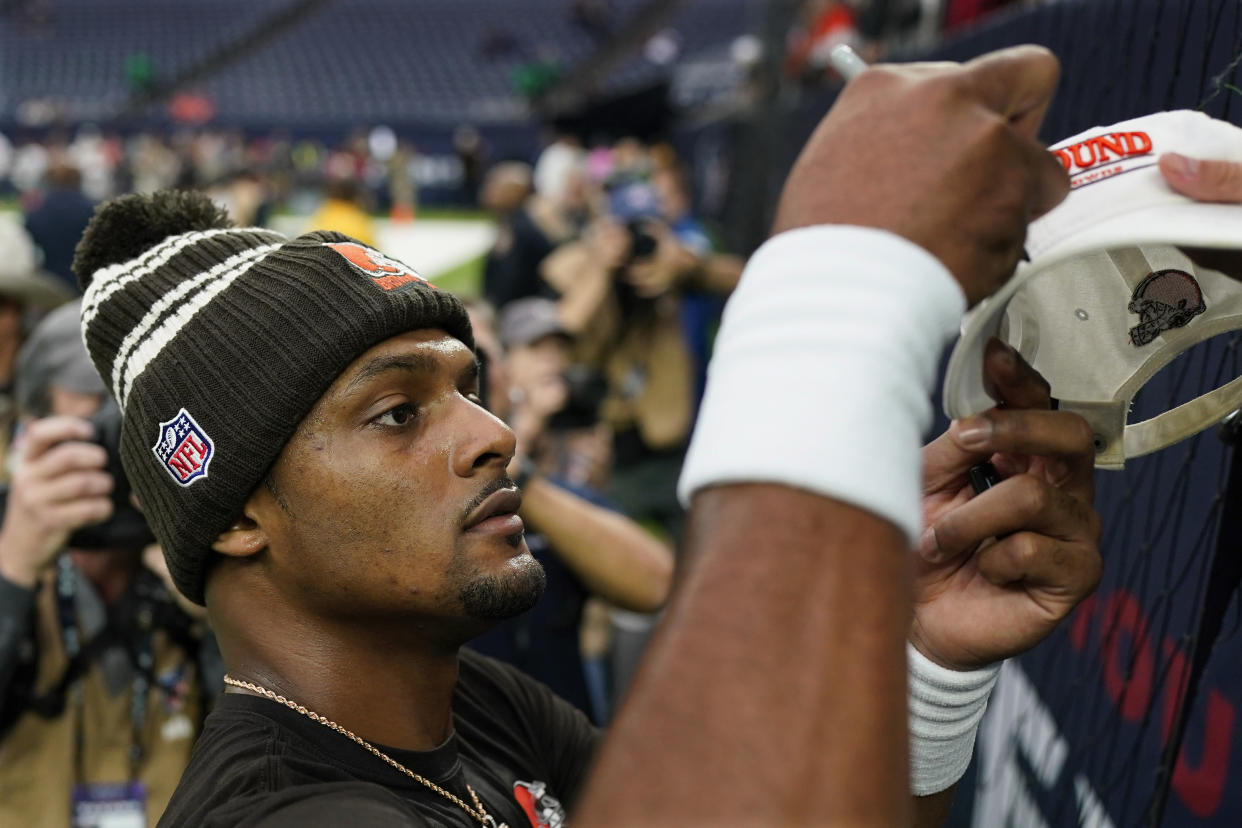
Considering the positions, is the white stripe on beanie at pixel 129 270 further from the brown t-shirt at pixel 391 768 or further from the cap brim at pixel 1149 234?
the cap brim at pixel 1149 234

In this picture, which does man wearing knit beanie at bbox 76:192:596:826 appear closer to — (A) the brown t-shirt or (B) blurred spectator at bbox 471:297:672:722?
(A) the brown t-shirt

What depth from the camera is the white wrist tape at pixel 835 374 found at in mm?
700

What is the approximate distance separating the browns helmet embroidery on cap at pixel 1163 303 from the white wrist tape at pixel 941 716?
0.40 meters

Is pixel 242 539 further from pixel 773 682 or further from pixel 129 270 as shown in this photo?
pixel 773 682

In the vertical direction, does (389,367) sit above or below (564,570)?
above

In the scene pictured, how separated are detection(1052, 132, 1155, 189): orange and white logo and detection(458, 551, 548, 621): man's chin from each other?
771mm

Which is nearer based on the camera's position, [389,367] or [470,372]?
[389,367]

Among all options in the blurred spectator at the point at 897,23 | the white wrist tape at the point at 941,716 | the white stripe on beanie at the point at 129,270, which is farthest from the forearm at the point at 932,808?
the blurred spectator at the point at 897,23

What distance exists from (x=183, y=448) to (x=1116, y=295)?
3.57 feet

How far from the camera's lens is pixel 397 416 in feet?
4.76

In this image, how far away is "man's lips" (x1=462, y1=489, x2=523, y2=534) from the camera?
4.67 ft

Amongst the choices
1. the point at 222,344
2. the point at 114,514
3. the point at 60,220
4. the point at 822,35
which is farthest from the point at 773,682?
the point at 60,220

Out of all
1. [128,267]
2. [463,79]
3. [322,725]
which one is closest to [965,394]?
[322,725]

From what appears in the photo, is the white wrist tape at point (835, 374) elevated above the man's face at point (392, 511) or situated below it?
above
